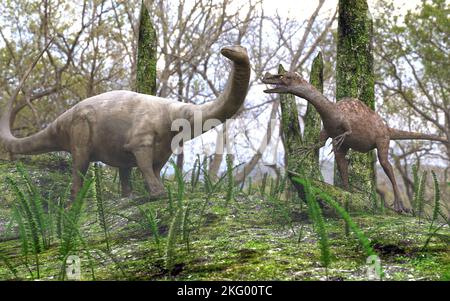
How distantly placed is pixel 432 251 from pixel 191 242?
4.81 ft

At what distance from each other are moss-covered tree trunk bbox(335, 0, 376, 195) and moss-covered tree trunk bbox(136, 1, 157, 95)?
2.65 m

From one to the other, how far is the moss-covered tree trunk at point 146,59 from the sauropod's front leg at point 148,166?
1928 mm

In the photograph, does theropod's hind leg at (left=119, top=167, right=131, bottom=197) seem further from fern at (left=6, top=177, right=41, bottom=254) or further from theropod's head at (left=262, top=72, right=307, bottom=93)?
fern at (left=6, top=177, right=41, bottom=254)

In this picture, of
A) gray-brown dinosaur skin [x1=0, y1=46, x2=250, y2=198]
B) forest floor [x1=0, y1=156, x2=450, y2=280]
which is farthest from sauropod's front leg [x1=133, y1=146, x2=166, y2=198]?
forest floor [x1=0, y1=156, x2=450, y2=280]

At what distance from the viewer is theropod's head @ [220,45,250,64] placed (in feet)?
12.9

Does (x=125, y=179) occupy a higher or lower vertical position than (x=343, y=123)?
lower

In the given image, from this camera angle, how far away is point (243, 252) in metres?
2.91

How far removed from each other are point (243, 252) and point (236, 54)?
1726 millimetres

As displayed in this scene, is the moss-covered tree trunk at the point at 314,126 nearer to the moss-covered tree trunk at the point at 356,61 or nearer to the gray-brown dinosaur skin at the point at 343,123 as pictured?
the moss-covered tree trunk at the point at 356,61

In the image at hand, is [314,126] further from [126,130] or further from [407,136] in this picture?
[126,130]

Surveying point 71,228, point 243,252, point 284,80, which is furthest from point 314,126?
point 71,228

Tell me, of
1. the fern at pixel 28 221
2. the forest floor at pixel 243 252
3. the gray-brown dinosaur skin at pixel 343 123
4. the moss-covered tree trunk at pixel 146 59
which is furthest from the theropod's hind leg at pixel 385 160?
the moss-covered tree trunk at pixel 146 59

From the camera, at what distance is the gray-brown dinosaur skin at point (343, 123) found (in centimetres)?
425

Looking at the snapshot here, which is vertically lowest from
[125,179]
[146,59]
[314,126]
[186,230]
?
[186,230]
